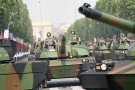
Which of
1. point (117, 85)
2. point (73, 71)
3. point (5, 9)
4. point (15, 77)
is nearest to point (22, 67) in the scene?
point (15, 77)

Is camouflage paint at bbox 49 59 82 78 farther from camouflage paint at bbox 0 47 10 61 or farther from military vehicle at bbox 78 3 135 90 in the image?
military vehicle at bbox 78 3 135 90

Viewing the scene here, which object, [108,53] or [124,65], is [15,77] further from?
[108,53]

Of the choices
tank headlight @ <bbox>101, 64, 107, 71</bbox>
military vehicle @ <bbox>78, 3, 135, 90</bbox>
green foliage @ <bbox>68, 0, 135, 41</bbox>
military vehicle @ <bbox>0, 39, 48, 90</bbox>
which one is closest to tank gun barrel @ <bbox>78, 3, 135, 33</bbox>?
military vehicle @ <bbox>78, 3, 135, 90</bbox>

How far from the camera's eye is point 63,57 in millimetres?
17984

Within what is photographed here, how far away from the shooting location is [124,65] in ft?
31.7

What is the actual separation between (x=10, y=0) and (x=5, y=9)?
2002 millimetres

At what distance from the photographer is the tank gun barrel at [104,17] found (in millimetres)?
8562

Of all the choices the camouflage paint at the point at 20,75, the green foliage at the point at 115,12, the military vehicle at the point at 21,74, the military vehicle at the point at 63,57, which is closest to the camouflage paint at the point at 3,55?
the military vehicle at the point at 21,74

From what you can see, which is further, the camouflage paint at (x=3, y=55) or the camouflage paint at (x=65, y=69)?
the camouflage paint at (x=65, y=69)

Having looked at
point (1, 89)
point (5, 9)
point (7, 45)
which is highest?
point (5, 9)

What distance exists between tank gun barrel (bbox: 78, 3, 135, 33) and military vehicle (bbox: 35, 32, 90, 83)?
7766 millimetres

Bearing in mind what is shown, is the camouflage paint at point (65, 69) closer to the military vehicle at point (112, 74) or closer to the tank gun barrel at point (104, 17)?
the military vehicle at point (112, 74)

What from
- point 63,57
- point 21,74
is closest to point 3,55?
point 21,74

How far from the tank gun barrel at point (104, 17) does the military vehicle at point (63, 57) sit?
25.5ft
